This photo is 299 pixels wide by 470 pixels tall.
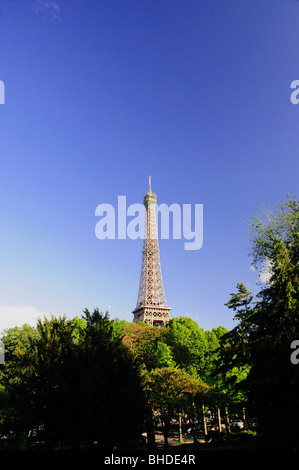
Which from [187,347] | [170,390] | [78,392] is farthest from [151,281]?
[78,392]

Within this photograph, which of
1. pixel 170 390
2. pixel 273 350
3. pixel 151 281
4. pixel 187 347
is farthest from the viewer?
pixel 151 281

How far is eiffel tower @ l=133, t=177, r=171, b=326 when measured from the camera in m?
75.4

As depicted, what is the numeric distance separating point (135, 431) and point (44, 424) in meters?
5.23

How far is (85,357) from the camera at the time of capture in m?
17.7

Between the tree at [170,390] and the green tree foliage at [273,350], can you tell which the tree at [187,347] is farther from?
the green tree foliage at [273,350]

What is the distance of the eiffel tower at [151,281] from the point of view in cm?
7544

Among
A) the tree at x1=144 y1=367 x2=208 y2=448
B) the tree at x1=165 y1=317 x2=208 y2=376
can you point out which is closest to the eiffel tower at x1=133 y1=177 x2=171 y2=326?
the tree at x1=165 y1=317 x2=208 y2=376

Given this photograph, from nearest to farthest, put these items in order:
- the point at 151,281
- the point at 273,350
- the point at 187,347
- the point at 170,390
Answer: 1. the point at 273,350
2. the point at 170,390
3. the point at 187,347
4. the point at 151,281

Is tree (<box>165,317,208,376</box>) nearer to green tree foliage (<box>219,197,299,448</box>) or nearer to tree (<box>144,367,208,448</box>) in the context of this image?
tree (<box>144,367,208,448</box>)

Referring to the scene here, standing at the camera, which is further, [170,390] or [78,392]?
[170,390]

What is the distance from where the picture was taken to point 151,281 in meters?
81.9

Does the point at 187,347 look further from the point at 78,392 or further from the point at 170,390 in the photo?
the point at 78,392
